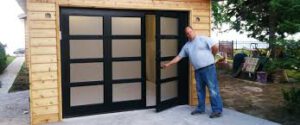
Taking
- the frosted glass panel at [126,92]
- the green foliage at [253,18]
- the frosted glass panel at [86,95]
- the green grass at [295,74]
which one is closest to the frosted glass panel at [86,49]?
the frosted glass panel at [86,95]

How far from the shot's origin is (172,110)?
637 centimetres

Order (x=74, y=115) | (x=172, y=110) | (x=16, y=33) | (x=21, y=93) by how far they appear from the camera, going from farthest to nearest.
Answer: (x=16, y=33)
(x=21, y=93)
(x=172, y=110)
(x=74, y=115)

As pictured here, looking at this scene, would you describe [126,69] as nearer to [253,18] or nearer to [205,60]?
→ [205,60]

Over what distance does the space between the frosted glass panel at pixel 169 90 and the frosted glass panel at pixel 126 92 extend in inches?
16.9

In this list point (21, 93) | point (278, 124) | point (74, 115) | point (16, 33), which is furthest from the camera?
point (16, 33)

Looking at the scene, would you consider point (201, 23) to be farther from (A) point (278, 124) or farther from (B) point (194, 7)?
(A) point (278, 124)

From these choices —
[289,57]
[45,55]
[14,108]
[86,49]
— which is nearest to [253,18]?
[289,57]

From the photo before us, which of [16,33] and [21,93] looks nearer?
[21,93]

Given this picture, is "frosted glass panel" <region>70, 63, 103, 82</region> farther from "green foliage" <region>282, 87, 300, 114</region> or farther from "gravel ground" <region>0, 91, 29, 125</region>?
"green foliage" <region>282, 87, 300, 114</region>

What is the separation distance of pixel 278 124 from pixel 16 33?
28489mm

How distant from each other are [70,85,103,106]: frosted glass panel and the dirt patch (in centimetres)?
268

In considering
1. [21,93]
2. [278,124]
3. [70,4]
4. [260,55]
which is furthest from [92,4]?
[260,55]

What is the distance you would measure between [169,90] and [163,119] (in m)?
0.96

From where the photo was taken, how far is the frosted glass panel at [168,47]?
20.8ft
